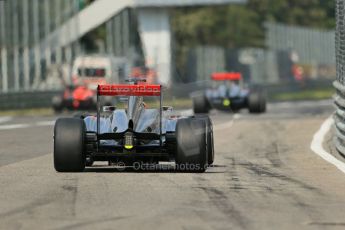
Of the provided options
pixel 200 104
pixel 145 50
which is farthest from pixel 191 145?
pixel 145 50

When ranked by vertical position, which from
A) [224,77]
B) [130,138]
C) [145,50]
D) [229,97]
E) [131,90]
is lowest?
[229,97]

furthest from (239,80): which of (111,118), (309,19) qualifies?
(309,19)

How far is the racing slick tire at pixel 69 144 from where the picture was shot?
13984 mm

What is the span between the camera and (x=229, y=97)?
35.0 meters

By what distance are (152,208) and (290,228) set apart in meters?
1.67

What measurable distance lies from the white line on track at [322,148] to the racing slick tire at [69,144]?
133 inches

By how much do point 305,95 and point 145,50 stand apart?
815 centimetres

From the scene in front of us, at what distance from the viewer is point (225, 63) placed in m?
62.0

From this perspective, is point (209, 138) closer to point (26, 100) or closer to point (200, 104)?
point (200, 104)

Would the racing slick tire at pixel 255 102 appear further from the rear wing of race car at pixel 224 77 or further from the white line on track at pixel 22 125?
the white line on track at pixel 22 125

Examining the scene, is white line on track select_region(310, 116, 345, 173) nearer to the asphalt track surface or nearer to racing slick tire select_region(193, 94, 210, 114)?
the asphalt track surface

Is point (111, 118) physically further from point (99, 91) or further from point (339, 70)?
point (339, 70)

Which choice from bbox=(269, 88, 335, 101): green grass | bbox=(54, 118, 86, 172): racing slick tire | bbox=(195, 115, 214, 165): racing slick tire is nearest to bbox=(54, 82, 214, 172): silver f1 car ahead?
bbox=(54, 118, 86, 172): racing slick tire

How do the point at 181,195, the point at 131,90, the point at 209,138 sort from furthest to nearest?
1. the point at 209,138
2. the point at 131,90
3. the point at 181,195
